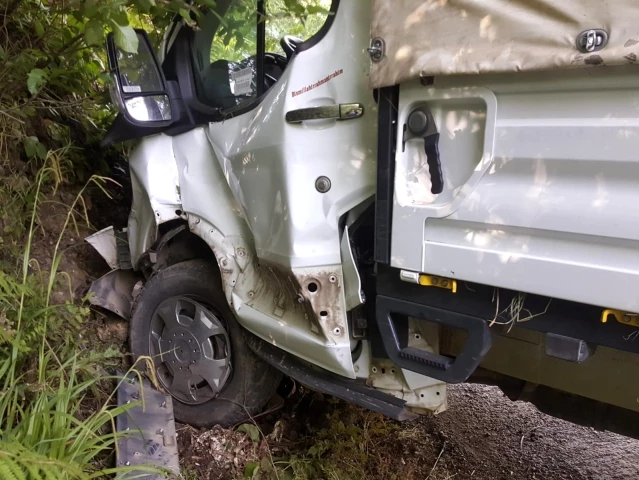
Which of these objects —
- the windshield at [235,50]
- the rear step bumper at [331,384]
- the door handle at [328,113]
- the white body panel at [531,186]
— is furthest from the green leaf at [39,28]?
the white body panel at [531,186]

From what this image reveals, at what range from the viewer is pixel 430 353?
2.05 meters

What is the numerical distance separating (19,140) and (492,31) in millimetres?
2976

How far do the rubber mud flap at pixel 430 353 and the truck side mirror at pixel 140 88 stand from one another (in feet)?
5.11

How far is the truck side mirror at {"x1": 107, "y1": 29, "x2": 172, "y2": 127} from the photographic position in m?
2.68

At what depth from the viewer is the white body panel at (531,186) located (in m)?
1.42

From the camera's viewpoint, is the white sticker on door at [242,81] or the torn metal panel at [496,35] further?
the white sticker on door at [242,81]

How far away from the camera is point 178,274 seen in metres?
2.85

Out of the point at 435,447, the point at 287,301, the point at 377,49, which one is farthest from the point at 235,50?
the point at 435,447

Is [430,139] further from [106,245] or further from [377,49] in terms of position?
[106,245]

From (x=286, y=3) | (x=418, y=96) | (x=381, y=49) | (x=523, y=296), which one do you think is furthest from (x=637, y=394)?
(x=286, y=3)

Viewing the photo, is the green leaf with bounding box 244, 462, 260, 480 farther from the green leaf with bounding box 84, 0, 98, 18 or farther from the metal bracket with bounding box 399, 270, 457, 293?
the green leaf with bounding box 84, 0, 98, 18

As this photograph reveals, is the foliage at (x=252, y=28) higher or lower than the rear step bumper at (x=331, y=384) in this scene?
higher

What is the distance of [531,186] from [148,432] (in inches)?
82.8

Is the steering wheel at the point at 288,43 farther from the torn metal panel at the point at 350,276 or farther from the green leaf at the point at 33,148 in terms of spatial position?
the green leaf at the point at 33,148
